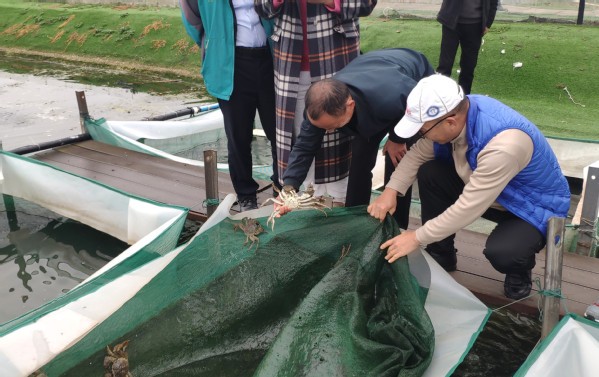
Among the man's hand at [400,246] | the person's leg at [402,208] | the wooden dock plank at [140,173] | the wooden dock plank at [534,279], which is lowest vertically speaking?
the wooden dock plank at [140,173]

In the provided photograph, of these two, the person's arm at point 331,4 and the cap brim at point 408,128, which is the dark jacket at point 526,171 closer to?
the cap brim at point 408,128

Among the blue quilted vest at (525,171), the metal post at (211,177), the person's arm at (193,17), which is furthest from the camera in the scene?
the metal post at (211,177)

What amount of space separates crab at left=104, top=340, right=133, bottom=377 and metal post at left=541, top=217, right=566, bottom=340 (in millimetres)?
1772

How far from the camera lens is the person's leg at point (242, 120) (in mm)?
3266

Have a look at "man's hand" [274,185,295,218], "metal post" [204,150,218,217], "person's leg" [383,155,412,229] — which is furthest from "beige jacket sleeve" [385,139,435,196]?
"metal post" [204,150,218,217]

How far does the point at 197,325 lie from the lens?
244cm

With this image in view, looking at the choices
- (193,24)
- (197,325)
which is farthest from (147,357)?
(193,24)

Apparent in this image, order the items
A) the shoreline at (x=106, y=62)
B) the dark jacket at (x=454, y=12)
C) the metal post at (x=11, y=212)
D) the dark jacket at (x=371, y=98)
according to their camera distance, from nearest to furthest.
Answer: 1. the dark jacket at (x=371, y=98)
2. the metal post at (x=11, y=212)
3. the dark jacket at (x=454, y=12)
4. the shoreline at (x=106, y=62)

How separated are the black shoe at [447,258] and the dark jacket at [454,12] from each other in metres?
2.86

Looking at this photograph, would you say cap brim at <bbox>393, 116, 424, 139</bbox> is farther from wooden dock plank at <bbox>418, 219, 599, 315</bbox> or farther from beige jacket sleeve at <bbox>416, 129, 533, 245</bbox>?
wooden dock plank at <bbox>418, 219, 599, 315</bbox>

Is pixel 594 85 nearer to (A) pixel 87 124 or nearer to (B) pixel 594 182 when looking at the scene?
(B) pixel 594 182

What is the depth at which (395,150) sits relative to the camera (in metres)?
3.01

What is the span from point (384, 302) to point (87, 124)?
14.4 ft

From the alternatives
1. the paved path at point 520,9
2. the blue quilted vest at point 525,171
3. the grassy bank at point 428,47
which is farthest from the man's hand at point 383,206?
the paved path at point 520,9
